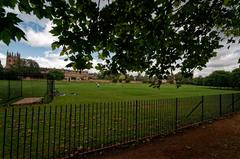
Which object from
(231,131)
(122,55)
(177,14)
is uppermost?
(177,14)

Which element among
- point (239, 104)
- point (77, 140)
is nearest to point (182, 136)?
point (77, 140)

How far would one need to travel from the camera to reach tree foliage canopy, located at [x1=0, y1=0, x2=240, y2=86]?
5254mm

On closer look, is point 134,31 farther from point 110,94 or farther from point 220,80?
point 220,80

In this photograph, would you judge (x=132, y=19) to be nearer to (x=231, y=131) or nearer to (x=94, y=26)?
(x=94, y=26)

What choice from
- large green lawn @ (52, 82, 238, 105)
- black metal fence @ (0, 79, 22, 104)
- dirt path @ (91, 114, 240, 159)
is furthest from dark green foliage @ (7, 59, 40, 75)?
dirt path @ (91, 114, 240, 159)

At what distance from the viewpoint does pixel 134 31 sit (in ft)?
23.9

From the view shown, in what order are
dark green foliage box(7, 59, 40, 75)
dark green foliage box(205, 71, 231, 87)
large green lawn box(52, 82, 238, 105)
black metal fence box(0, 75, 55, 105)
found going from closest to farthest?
1. black metal fence box(0, 75, 55, 105)
2. large green lawn box(52, 82, 238, 105)
3. dark green foliage box(7, 59, 40, 75)
4. dark green foliage box(205, 71, 231, 87)

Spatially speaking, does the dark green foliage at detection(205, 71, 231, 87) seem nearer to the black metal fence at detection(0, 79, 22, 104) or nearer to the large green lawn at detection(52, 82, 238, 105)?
the large green lawn at detection(52, 82, 238, 105)

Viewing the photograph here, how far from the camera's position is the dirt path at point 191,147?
8320 millimetres

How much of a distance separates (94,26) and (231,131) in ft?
32.9

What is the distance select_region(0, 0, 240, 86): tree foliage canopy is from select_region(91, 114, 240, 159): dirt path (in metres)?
2.39

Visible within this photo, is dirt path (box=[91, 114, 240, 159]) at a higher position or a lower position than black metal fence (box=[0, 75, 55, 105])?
lower

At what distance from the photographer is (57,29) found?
5215 millimetres

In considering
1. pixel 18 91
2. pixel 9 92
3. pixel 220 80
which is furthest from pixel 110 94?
pixel 220 80
